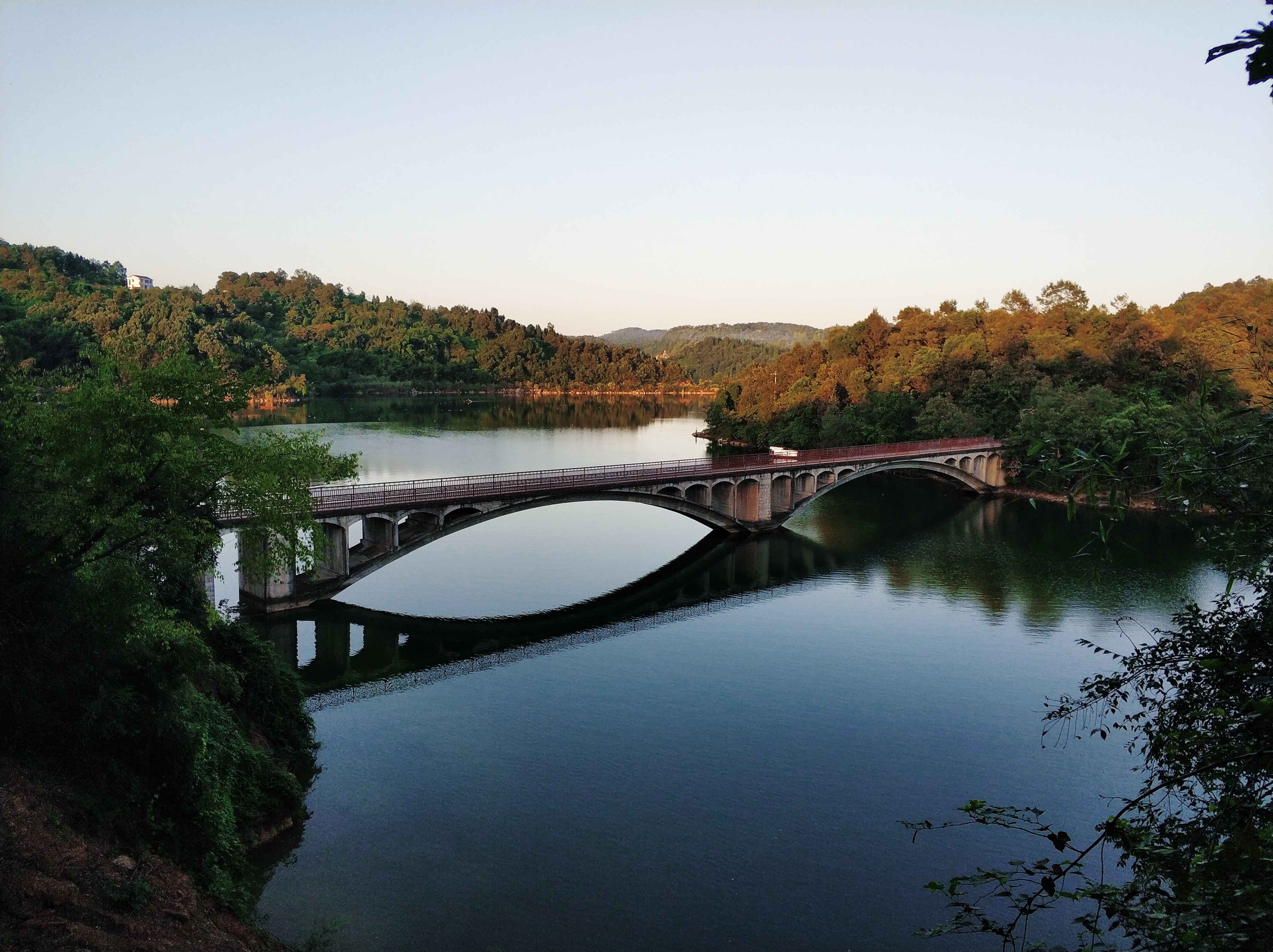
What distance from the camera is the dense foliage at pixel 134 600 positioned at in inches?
617

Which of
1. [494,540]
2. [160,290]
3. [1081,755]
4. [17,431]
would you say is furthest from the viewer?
[160,290]

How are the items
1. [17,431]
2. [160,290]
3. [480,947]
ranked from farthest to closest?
[160,290] → [17,431] → [480,947]

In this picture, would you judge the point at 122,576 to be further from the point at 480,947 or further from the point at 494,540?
the point at 494,540

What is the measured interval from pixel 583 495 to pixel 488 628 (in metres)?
10.4

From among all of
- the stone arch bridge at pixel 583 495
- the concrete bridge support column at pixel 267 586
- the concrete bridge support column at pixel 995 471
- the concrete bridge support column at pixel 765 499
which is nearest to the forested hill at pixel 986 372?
the concrete bridge support column at pixel 995 471

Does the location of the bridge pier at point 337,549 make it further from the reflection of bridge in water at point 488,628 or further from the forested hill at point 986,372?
the forested hill at point 986,372

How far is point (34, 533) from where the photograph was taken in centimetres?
1662

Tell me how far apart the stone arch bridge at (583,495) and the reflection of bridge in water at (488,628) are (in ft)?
6.45

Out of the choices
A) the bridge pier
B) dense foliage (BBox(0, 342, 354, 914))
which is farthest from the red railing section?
dense foliage (BBox(0, 342, 354, 914))

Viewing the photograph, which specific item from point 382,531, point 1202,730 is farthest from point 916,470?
point 1202,730

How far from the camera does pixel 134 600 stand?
53.7 feet

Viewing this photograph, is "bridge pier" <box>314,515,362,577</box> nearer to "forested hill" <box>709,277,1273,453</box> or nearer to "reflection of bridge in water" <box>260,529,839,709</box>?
"reflection of bridge in water" <box>260,529,839,709</box>

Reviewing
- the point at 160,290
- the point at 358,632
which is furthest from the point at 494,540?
the point at 160,290

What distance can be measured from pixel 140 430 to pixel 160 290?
16761 centimetres
